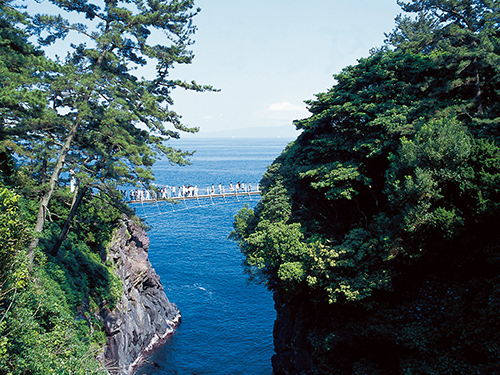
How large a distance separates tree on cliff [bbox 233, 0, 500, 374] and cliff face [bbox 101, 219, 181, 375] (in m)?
9.22

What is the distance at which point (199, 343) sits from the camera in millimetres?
29297

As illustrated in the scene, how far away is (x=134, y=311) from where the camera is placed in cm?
2709

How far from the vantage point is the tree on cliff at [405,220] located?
1446cm

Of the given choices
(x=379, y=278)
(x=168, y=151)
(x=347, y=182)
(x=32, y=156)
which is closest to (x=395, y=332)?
(x=379, y=278)

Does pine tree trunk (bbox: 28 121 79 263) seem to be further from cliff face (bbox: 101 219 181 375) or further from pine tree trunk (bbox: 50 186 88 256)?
cliff face (bbox: 101 219 181 375)

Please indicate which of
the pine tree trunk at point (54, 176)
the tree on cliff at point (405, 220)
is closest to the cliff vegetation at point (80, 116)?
the pine tree trunk at point (54, 176)

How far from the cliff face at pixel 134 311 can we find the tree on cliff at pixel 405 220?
9.22 metres

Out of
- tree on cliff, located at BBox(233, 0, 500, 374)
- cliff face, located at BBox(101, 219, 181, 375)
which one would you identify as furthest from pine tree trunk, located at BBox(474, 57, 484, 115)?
cliff face, located at BBox(101, 219, 181, 375)

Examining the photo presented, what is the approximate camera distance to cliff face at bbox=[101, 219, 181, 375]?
71.7 ft

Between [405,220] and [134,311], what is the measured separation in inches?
808

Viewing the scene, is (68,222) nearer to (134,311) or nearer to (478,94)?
(134,311)

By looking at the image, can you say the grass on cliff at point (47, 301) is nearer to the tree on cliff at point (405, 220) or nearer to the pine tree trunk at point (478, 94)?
the tree on cliff at point (405, 220)

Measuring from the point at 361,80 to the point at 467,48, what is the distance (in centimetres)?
585

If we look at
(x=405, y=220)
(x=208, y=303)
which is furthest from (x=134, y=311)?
(x=405, y=220)
